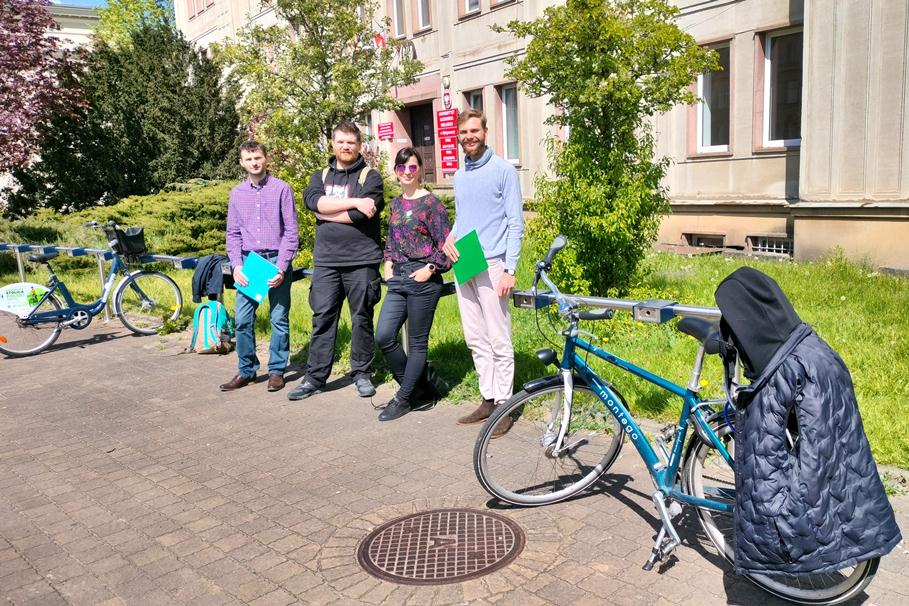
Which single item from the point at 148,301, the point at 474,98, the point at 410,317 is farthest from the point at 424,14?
the point at 410,317

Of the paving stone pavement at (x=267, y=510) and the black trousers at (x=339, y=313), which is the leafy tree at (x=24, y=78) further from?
the black trousers at (x=339, y=313)

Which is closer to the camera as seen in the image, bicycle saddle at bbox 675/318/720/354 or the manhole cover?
bicycle saddle at bbox 675/318/720/354

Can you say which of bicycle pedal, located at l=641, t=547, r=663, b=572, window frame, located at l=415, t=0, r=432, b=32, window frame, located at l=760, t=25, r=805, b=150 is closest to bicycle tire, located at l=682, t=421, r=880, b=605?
bicycle pedal, located at l=641, t=547, r=663, b=572

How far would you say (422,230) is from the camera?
5.94m

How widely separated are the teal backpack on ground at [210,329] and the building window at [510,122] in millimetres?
13528

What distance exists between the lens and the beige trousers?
18.3 feet

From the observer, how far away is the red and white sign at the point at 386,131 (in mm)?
25125

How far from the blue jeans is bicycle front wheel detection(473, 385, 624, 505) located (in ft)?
10.6

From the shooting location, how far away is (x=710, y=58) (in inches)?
320

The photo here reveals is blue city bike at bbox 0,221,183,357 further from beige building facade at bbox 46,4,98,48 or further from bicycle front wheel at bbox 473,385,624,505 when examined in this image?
beige building facade at bbox 46,4,98,48

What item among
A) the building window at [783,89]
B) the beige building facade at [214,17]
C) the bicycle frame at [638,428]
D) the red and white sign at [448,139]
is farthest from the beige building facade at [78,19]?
the bicycle frame at [638,428]

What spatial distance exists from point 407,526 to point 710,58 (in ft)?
19.6

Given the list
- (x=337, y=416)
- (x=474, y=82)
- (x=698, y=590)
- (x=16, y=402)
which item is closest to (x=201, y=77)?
(x=474, y=82)

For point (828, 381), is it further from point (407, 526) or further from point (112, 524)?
point (112, 524)
